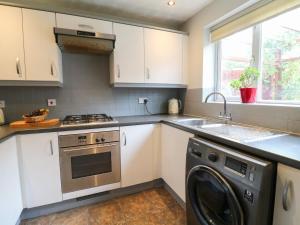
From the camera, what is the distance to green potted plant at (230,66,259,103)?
1673mm

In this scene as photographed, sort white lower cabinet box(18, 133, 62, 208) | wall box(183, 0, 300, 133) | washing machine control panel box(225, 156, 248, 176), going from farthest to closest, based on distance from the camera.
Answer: white lower cabinet box(18, 133, 62, 208), wall box(183, 0, 300, 133), washing machine control panel box(225, 156, 248, 176)

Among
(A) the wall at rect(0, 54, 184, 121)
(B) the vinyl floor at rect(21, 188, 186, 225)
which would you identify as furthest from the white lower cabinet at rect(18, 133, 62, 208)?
(A) the wall at rect(0, 54, 184, 121)

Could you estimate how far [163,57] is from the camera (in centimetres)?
235

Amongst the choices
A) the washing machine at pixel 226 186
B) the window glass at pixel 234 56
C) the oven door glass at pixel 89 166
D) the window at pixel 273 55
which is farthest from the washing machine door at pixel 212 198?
the window glass at pixel 234 56

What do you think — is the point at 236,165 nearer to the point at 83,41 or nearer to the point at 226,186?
the point at 226,186

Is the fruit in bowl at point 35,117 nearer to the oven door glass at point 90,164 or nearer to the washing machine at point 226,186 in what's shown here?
the oven door glass at point 90,164

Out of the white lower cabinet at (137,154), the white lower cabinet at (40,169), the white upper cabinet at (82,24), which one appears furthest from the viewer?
the white lower cabinet at (137,154)

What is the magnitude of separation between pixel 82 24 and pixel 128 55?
583mm

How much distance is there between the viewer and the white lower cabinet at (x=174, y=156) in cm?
169

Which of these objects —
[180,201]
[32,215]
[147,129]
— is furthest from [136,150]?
[32,215]

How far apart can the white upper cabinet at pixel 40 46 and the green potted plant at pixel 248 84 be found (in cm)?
190

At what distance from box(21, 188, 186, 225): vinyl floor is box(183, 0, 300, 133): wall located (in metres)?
1.13

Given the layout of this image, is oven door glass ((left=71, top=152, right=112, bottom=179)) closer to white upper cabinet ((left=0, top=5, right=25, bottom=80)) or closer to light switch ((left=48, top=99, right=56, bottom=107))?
light switch ((left=48, top=99, right=56, bottom=107))

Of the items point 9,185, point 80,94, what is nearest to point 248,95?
point 80,94
